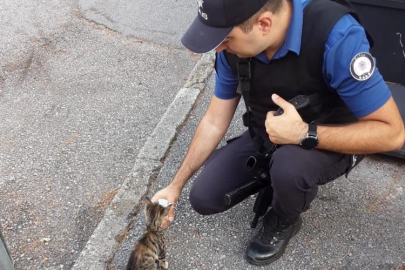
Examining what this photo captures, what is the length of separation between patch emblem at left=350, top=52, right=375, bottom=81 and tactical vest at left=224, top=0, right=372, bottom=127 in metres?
0.16

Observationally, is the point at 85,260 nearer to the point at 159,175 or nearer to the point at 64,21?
the point at 159,175

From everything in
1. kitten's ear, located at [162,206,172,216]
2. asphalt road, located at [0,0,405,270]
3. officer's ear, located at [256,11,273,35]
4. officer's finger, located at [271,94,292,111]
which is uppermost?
officer's ear, located at [256,11,273,35]

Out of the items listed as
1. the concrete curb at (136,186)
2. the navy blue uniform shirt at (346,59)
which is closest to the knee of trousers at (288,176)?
the navy blue uniform shirt at (346,59)

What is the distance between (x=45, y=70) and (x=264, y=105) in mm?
2939

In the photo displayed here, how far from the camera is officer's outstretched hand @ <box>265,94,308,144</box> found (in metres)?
2.44

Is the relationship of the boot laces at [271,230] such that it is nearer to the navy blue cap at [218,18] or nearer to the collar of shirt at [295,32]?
the collar of shirt at [295,32]

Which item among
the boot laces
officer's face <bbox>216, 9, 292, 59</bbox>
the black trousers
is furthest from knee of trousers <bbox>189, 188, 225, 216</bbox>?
officer's face <bbox>216, 9, 292, 59</bbox>

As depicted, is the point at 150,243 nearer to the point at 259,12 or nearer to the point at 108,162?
the point at 108,162

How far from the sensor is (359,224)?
314 centimetres

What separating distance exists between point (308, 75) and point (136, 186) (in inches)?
60.0

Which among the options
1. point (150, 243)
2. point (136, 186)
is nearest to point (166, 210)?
point (150, 243)

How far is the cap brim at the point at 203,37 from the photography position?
225cm

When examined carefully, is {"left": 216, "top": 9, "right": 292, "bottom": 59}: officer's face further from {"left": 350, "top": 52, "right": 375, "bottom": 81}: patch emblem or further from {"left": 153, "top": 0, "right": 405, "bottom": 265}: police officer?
{"left": 350, "top": 52, "right": 375, "bottom": 81}: patch emblem

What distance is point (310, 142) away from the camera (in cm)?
251
